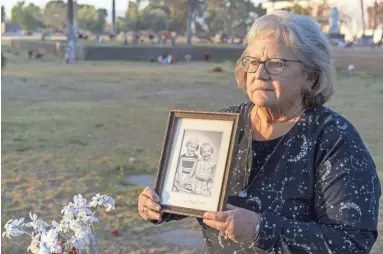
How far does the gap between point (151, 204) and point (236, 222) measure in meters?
0.31

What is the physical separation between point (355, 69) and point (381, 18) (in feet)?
131

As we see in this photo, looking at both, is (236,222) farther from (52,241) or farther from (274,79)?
(52,241)

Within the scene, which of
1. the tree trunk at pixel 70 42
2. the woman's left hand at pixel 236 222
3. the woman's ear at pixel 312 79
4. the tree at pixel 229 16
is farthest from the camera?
the tree at pixel 229 16

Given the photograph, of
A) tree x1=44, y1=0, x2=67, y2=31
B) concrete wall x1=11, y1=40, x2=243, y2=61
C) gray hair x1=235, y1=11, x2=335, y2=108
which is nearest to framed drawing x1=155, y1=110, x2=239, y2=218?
gray hair x1=235, y1=11, x2=335, y2=108

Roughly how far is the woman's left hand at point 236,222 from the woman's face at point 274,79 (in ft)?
1.22

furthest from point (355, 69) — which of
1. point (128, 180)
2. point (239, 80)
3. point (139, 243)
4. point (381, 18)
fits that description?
point (381, 18)

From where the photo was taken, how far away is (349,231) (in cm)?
189

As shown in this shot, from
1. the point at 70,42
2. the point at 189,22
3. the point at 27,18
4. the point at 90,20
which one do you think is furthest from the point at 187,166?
the point at 27,18

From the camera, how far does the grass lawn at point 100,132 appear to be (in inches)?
226

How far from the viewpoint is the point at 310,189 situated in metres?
2.00

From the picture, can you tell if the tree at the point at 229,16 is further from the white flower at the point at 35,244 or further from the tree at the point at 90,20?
the white flower at the point at 35,244

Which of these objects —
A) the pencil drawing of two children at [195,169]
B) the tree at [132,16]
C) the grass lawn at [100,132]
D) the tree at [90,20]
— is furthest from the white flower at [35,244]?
the tree at [90,20]

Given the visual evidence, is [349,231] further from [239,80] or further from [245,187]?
[239,80]

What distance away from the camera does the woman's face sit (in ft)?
6.60
